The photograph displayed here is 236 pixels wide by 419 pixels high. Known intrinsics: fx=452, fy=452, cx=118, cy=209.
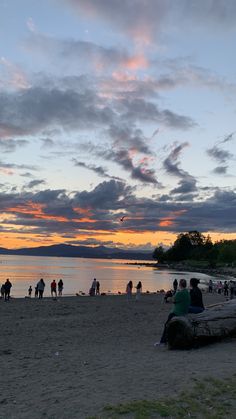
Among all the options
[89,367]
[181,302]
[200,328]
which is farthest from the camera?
[181,302]

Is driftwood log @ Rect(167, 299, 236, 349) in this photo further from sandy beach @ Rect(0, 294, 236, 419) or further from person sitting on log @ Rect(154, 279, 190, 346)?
sandy beach @ Rect(0, 294, 236, 419)

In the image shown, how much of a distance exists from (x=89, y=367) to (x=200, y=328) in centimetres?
374

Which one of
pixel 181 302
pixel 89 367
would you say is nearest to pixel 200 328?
pixel 181 302

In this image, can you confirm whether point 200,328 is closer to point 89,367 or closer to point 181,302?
point 181,302

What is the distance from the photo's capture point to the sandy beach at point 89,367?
7613mm

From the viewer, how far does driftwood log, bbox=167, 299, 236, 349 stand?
12.5 m

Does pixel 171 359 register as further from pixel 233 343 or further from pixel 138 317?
pixel 138 317

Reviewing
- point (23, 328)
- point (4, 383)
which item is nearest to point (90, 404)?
point (4, 383)

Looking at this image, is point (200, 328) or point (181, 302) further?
point (181, 302)

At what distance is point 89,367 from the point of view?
10555 millimetres

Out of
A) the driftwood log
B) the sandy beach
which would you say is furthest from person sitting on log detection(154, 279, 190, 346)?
the sandy beach

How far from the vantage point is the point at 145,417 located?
658cm

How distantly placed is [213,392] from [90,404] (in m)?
2.09

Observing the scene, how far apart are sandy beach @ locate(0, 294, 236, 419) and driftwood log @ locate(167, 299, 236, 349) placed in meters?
0.32
